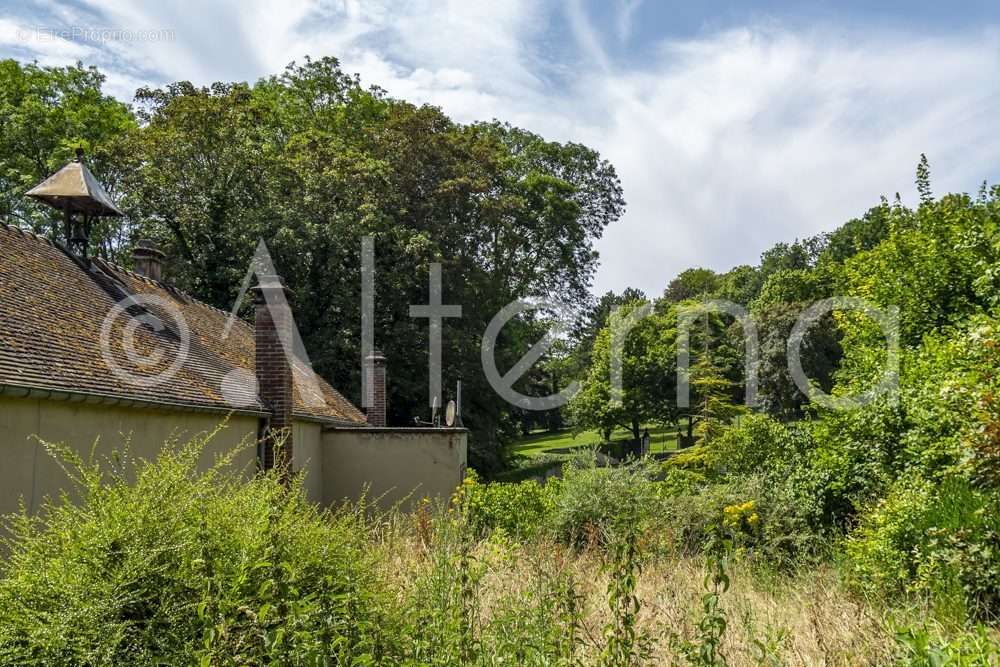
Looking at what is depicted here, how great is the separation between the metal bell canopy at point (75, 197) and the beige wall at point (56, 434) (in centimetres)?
447

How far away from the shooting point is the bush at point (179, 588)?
3.85 metres

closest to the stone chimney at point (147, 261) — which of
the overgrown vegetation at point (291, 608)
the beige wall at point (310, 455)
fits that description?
the beige wall at point (310, 455)

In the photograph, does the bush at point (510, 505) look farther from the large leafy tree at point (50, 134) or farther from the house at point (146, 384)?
the large leafy tree at point (50, 134)

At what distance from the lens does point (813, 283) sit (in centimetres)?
3834

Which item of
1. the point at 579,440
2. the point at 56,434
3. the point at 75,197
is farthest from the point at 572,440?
the point at 56,434

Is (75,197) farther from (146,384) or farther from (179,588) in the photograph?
(179,588)

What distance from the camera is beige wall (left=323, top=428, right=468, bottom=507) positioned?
1489 centimetres

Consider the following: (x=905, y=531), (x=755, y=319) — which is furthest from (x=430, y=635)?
(x=755, y=319)

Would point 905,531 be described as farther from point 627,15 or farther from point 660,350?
point 660,350

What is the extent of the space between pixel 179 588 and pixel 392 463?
35.9 feet

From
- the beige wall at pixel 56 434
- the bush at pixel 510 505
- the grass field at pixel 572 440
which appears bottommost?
the grass field at pixel 572 440

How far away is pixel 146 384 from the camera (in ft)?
30.3

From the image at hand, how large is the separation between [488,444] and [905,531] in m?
18.3

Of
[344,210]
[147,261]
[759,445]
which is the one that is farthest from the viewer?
[344,210]
